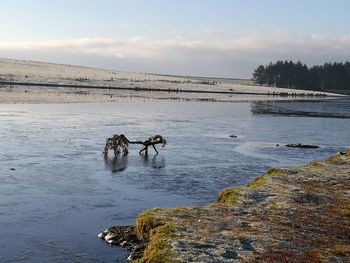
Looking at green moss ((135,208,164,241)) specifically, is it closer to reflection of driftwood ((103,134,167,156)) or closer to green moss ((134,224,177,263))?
green moss ((134,224,177,263))

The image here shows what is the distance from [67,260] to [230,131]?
3944cm

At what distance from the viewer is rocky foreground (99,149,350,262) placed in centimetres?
1213

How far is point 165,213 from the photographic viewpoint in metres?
15.8

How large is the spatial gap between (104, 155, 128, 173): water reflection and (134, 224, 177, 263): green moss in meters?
13.9

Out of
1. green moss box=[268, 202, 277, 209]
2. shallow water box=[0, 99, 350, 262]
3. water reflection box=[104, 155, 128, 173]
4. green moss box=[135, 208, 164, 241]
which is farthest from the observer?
water reflection box=[104, 155, 128, 173]

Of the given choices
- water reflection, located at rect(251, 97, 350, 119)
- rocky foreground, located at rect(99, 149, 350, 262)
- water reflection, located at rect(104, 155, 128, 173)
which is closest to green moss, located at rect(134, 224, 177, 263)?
rocky foreground, located at rect(99, 149, 350, 262)

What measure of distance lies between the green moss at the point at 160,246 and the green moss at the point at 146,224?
1.88ft

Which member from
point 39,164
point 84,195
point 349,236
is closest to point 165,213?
point 349,236

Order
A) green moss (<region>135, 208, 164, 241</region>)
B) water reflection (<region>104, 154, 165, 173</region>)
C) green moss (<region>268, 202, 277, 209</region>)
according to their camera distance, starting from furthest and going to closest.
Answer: water reflection (<region>104, 154, 165, 173</region>), green moss (<region>268, 202, 277, 209</region>), green moss (<region>135, 208, 164, 241</region>)

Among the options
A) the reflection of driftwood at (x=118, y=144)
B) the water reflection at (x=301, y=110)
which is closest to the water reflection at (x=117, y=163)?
the reflection of driftwood at (x=118, y=144)

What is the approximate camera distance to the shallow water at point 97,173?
16.1 metres

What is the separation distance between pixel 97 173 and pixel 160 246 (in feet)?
47.9

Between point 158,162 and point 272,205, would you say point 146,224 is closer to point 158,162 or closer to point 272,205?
point 272,205

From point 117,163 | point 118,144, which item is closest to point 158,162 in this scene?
point 117,163
